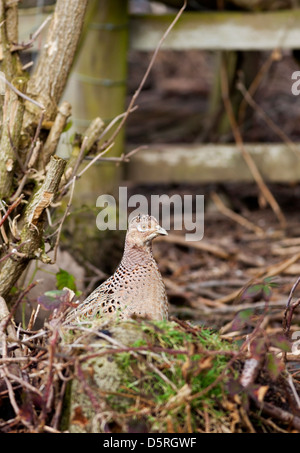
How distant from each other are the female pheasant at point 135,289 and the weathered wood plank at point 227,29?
9.41 ft

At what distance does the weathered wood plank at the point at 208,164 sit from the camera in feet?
19.1

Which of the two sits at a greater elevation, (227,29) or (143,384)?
(227,29)

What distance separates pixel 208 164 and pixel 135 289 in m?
3.32

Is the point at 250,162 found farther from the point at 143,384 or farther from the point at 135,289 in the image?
the point at 143,384

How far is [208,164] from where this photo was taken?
5852mm

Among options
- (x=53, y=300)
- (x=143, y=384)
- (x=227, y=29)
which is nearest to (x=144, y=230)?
(x=53, y=300)

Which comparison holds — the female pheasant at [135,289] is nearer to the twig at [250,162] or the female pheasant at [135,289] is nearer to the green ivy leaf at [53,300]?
the green ivy leaf at [53,300]

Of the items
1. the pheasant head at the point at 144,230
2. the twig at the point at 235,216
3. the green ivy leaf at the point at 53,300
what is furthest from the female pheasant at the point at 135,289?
the twig at the point at 235,216

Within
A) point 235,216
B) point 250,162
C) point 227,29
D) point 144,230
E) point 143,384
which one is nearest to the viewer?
point 143,384

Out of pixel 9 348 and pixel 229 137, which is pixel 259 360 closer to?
pixel 9 348

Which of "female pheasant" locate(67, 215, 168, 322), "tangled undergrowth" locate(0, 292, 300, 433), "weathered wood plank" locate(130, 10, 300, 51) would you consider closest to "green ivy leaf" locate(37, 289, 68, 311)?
"tangled undergrowth" locate(0, 292, 300, 433)

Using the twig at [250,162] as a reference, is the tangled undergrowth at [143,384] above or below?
below

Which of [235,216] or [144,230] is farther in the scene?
[235,216]
